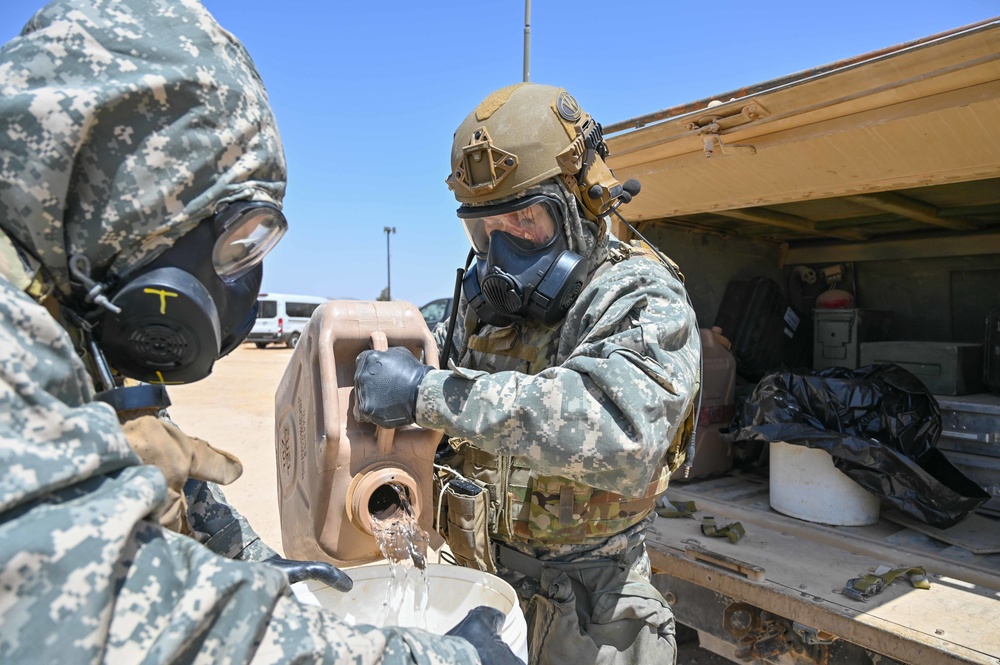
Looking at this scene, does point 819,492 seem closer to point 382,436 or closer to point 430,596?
point 430,596

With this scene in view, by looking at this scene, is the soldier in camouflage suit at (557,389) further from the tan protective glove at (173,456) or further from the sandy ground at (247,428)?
the sandy ground at (247,428)

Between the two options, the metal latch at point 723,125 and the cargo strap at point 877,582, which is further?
the metal latch at point 723,125

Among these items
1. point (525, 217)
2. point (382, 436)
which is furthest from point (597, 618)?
point (525, 217)

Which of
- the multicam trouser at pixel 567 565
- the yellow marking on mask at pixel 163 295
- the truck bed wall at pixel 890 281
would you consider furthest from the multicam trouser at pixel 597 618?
the truck bed wall at pixel 890 281

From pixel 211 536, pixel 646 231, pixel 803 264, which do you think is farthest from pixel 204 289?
pixel 803 264

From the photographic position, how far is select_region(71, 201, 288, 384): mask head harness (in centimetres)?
112

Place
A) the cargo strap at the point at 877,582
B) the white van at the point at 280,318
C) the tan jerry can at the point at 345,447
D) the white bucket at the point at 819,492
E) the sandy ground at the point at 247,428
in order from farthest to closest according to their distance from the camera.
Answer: the white van at the point at 280,318
the sandy ground at the point at 247,428
the white bucket at the point at 819,492
the cargo strap at the point at 877,582
the tan jerry can at the point at 345,447

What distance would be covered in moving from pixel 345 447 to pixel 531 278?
0.72m

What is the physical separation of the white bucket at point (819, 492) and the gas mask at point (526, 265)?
170cm

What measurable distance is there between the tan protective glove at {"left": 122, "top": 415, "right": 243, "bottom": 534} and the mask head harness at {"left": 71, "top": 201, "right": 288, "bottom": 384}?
0.12 meters

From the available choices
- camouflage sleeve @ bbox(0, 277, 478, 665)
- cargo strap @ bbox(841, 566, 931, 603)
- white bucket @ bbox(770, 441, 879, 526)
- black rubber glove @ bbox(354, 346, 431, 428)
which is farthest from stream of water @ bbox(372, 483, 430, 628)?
white bucket @ bbox(770, 441, 879, 526)

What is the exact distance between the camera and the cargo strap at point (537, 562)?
202 cm

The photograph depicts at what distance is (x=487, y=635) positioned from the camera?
126cm

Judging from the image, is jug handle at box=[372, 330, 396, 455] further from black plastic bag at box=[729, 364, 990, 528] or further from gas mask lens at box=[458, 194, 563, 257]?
black plastic bag at box=[729, 364, 990, 528]
